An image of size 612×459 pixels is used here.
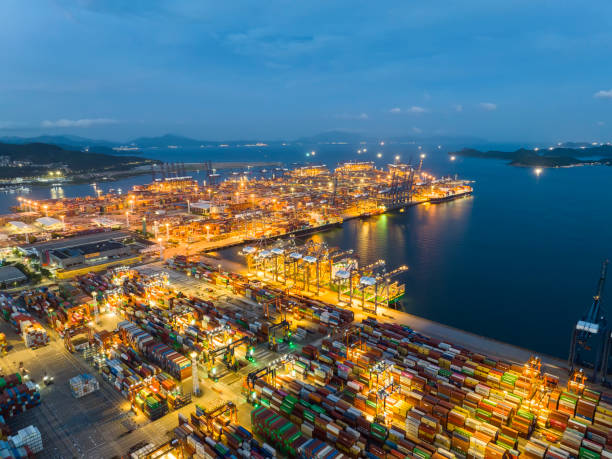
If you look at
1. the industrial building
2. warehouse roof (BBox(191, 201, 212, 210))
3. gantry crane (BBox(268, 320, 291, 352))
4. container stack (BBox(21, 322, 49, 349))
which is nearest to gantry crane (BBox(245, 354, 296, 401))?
gantry crane (BBox(268, 320, 291, 352))

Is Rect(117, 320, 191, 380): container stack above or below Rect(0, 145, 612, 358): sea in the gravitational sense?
above

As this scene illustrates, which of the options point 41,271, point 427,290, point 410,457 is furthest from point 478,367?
point 41,271

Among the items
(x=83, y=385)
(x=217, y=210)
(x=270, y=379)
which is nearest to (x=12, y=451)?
(x=83, y=385)

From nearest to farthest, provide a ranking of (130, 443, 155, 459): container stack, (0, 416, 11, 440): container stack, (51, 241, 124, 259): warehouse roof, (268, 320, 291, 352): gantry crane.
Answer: (130, 443, 155, 459): container stack → (0, 416, 11, 440): container stack → (268, 320, 291, 352): gantry crane → (51, 241, 124, 259): warehouse roof

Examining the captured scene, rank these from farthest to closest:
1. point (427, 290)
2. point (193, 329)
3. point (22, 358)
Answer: point (427, 290)
point (193, 329)
point (22, 358)

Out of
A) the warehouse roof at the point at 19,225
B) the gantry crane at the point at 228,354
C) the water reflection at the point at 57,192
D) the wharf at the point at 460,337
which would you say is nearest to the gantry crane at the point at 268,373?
the gantry crane at the point at 228,354

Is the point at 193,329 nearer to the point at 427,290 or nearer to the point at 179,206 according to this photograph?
the point at 427,290

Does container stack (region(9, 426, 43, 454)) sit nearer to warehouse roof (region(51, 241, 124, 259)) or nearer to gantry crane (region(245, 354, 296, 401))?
gantry crane (region(245, 354, 296, 401))
